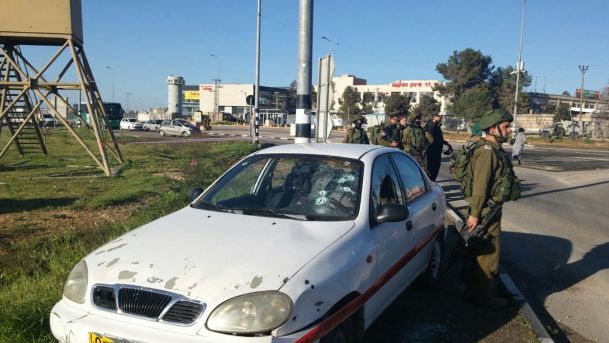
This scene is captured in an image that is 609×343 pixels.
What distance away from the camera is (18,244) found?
571cm

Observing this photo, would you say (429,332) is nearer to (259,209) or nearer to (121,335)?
(259,209)

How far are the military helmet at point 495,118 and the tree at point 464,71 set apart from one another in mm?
71675

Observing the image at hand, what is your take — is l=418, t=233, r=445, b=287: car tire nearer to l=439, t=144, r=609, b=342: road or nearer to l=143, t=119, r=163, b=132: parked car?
l=439, t=144, r=609, b=342: road

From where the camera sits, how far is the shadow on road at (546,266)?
16.7ft

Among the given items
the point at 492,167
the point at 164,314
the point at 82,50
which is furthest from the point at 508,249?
the point at 82,50

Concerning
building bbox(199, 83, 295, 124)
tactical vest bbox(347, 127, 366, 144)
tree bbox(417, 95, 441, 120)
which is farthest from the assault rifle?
building bbox(199, 83, 295, 124)

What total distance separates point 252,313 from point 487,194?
9.21 feet

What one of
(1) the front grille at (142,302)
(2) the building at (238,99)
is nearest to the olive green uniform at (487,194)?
(1) the front grille at (142,302)

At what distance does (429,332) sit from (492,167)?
156 centimetres

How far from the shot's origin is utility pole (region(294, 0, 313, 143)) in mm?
8680

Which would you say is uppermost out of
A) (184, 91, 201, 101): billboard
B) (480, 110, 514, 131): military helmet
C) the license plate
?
(184, 91, 201, 101): billboard

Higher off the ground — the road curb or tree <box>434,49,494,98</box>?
tree <box>434,49,494,98</box>

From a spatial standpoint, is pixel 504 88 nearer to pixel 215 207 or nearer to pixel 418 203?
pixel 418 203

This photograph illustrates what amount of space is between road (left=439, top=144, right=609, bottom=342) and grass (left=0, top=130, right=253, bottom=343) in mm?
4184
